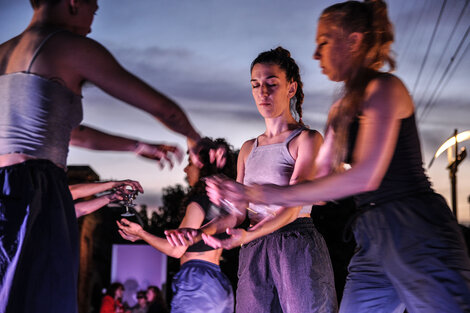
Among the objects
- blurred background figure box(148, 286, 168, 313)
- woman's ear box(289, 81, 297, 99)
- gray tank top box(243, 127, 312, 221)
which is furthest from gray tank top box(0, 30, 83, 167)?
blurred background figure box(148, 286, 168, 313)

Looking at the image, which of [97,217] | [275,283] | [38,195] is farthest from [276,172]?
[97,217]

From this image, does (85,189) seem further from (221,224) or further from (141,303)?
(141,303)

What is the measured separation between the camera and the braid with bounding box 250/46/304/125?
11.7ft

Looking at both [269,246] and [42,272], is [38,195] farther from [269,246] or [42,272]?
[269,246]

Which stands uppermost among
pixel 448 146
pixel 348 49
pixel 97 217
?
pixel 448 146

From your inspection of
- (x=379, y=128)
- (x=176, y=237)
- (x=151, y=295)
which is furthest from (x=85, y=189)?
(x=151, y=295)

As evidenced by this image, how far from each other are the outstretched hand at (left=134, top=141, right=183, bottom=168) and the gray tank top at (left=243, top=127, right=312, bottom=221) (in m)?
0.92

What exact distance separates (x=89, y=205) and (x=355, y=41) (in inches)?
81.3

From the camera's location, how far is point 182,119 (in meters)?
2.20

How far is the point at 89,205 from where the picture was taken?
338cm

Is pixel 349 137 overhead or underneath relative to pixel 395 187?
overhead

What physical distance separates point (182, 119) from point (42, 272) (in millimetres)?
834

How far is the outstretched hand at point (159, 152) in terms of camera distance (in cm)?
251

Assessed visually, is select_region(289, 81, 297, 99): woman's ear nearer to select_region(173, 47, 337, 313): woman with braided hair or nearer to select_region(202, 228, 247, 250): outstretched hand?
select_region(173, 47, 337, 313): woman with braided hair
